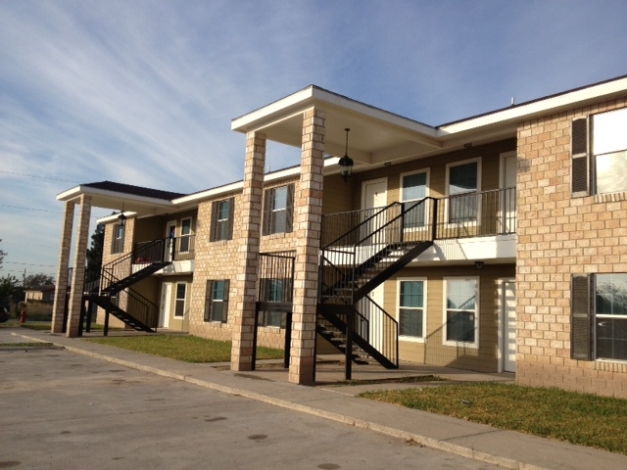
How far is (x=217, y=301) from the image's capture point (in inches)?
917

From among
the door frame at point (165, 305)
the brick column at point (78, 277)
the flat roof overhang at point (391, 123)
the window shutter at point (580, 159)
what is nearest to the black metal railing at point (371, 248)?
the flat roof overhang at point (391, 123)

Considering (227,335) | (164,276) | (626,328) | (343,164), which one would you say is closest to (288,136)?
(343,164)

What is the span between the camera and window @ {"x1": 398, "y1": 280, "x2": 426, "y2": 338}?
642 inches

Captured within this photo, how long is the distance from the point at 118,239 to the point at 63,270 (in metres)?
7.40

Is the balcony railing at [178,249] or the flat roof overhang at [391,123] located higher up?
the flat roof overhang at [391,123]

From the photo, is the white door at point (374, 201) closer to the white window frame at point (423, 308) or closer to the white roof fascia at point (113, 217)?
the white window frame at point (423, 308)

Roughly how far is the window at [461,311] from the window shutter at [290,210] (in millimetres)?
6335

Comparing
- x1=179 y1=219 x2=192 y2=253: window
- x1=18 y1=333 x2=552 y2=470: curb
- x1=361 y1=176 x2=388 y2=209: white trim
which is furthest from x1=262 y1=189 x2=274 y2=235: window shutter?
x1=18 y1=333 x2=552 y2=470: curb

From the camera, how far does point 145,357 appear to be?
15.4 meters

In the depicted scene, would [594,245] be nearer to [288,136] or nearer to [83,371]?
[288,136]

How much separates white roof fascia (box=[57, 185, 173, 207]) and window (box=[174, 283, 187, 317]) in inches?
164

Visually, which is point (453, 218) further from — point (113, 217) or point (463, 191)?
point (113, 217)

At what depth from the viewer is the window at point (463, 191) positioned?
15.1m

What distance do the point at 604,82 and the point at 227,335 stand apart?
50.9 ft
